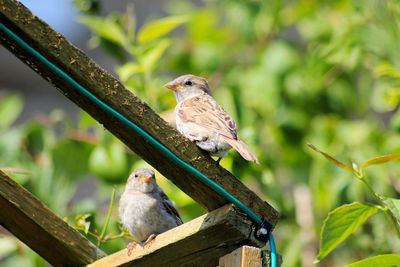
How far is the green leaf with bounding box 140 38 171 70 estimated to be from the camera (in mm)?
3225

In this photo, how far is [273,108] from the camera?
371 centimetres

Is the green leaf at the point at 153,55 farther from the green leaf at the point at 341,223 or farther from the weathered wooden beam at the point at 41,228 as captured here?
the green leaf at the point at 341,223

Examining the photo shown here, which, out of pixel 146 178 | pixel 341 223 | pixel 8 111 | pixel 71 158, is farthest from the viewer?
pixel 8 111

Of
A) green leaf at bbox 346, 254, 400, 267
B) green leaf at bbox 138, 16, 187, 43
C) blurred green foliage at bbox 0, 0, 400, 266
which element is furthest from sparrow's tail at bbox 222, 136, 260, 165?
green leaf at bbox 138, 16, 187, 43

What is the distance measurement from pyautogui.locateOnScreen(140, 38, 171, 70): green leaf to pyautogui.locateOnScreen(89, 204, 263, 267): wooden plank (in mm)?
1306

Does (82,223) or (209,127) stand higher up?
(209,127)

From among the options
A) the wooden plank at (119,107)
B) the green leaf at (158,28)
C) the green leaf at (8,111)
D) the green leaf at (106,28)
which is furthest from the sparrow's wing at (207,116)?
the green leaf at (8,111)

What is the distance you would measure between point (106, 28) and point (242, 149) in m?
1.46

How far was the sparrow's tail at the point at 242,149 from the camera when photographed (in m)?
1.88

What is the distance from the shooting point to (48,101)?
703cm

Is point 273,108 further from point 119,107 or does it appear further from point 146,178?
point 119,107

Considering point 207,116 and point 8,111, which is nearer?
point 207,116

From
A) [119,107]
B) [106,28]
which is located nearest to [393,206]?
[119,107]

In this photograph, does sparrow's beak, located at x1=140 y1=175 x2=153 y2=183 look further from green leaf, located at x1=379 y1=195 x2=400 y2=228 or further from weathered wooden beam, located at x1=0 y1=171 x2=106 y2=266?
green leaf, located at x1=379 y1=195 x2=400 y2=228
